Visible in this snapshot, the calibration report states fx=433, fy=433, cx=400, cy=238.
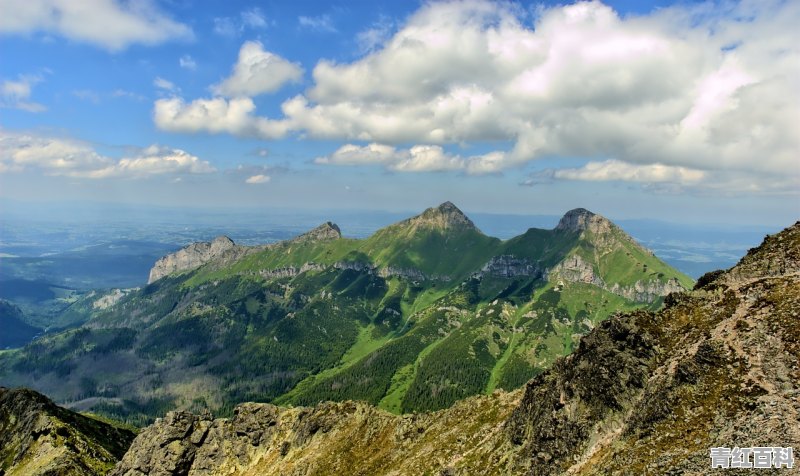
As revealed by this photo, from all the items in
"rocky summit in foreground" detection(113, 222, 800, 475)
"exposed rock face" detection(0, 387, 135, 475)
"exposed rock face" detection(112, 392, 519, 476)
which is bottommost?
"exposed rock face" detection(0, 387, 135, 475)

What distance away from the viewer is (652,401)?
182 feet

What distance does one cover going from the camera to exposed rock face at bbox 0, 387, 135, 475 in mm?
132250

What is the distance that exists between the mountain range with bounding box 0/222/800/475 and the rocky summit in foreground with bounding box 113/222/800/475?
0.51ft

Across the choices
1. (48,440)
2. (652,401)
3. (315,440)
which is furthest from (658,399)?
(48,440)

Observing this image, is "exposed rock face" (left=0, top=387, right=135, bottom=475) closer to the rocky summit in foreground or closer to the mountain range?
the mountain range

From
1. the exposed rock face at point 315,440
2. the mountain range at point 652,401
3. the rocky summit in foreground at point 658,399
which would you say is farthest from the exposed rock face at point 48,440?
the rocky summit in foreground at point 658,399

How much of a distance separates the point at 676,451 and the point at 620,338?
21.1m

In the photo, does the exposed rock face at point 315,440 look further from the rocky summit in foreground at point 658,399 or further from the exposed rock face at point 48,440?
the exposed rock face at point 48,440

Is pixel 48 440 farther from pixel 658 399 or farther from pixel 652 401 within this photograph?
pixel 658 399

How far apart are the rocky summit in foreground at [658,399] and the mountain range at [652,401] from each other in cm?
15

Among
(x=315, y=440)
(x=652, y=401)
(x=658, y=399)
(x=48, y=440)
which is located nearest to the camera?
(x=658, y=399)

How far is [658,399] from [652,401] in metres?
0.91

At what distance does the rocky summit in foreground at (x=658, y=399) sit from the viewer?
47250 mm

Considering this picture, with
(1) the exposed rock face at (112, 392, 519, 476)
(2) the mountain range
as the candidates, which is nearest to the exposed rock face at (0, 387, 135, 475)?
(1) the exposed rock face at (112, 392, 519, 476)
